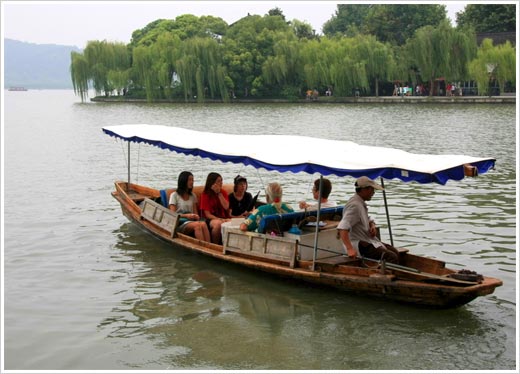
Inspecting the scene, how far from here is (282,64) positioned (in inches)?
2581

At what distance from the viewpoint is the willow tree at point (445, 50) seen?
57.0 meters

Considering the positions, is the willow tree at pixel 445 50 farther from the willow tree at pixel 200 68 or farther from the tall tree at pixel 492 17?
the tall tree at pixel 492 17

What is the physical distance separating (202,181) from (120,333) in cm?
1243

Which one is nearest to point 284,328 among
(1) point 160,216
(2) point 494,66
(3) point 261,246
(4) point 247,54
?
(3) point 261,246

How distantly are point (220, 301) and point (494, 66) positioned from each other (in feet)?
161

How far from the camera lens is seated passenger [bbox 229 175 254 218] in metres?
12.0

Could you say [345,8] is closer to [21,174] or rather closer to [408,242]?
[21,174]

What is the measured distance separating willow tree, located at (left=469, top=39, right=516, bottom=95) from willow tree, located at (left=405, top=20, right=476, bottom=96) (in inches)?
84.4

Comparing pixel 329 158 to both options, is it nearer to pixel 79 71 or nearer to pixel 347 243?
pixel 347 243

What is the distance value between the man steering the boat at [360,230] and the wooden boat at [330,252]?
160mm

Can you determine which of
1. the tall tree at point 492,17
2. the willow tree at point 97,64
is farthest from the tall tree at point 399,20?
the willow tree at point 97,64

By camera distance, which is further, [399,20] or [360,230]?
[399,20]

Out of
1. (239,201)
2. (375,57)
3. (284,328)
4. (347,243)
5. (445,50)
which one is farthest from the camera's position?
(375,57)

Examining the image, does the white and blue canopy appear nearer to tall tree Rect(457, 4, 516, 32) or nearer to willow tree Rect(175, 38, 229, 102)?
willow tree Rect(175, 38, 229, 102)
